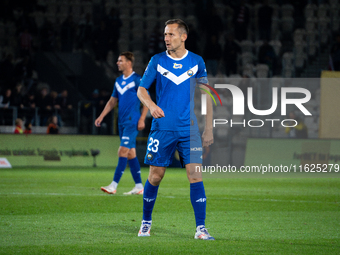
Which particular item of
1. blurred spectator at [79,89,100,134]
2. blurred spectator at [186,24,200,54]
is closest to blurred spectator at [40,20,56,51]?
blurred spectator at [79,89,100,134]

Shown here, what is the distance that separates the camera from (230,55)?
22984 millimetres

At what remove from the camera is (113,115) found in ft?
64.9

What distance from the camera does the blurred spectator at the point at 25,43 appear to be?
22578mm

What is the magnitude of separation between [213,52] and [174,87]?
17.7 metres

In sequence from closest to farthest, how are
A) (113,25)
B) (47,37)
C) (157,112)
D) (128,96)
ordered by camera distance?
(157,112), (128,96), (47,37), (113,25)

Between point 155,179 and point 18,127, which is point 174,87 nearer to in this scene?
point 155,179

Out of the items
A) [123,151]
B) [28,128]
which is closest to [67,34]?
[28,128]

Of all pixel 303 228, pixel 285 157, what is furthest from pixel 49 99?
pixel 303 228

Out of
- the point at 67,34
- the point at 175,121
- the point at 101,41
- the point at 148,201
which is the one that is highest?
the point at 67,34

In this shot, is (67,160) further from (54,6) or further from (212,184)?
(54,6)

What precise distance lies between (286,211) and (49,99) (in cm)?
1378

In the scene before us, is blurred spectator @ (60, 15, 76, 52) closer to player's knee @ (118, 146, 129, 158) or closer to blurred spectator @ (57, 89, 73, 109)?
blurred spectator @ (57, 89, 73, 109)

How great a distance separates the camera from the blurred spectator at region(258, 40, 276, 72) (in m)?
22.5

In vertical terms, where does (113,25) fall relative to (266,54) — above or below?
above
